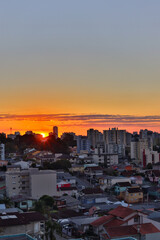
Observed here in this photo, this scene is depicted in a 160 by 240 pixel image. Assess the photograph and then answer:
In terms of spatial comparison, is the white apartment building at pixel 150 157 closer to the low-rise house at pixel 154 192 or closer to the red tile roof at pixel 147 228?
the low-rise house at pixel 154 192

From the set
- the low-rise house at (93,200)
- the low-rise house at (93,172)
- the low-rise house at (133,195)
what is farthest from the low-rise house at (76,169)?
the low-rise house at (93,200)

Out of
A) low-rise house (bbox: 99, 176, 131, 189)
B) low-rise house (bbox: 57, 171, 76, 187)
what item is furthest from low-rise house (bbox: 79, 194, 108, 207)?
low-rise house (bbox: 99, 176, 131, 189)

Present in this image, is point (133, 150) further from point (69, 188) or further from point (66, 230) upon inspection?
point (66, 230)

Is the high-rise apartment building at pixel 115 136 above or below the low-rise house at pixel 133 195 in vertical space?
above

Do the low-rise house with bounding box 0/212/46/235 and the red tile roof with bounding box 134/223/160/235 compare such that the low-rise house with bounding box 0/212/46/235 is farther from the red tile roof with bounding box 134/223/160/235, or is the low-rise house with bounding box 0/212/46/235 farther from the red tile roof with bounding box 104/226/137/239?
A: the red tile roof with bounding box 134/223/160/235

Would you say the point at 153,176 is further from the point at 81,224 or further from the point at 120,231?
the point at 120,231
